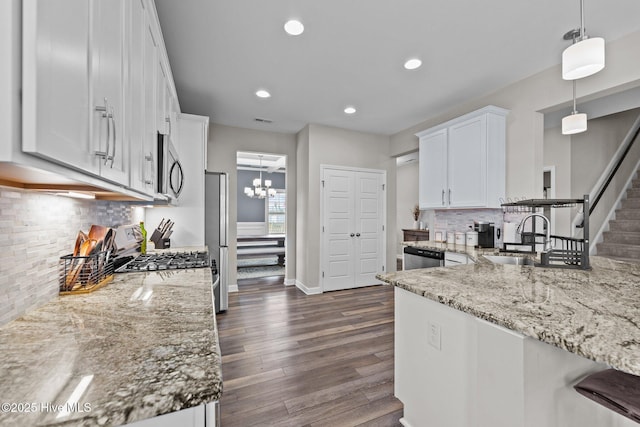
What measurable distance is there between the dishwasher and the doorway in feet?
10.3

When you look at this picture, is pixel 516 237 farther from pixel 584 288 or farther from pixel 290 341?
pixel 290 341

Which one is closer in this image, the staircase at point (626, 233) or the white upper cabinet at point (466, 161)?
the white upper cabinet at point (466, 161)

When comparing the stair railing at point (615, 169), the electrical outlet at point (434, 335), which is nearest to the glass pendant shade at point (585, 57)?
the electrical outlet at point (434, 335)

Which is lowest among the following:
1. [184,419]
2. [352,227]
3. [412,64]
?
[184,419]

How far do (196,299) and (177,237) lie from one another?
2.22 metres

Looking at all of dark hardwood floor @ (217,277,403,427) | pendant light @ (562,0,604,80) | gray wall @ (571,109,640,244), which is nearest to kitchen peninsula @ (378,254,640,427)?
dark hardwood floor @ (217,277,403,427)

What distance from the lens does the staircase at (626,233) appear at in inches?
140

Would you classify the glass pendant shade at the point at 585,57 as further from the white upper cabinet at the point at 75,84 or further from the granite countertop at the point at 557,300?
the white upper cabinet at the point at 75,84

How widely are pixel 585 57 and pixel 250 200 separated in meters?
8.25

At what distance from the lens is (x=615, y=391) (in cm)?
90

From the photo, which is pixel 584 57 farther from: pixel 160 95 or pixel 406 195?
pixel 406 195

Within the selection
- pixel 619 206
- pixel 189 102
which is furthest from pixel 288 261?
pixel 619 206

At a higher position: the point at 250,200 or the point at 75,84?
the point at 250,200

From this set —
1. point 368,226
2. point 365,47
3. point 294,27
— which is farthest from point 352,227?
point 294,27
